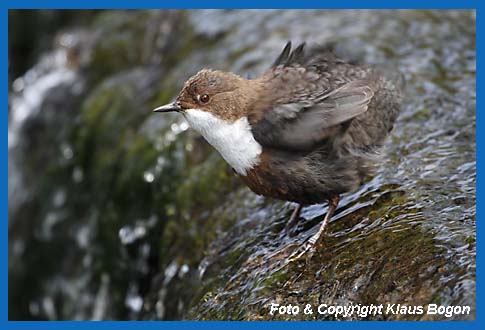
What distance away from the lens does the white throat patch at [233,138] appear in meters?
4.00

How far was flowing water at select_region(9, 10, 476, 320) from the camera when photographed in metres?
3.83

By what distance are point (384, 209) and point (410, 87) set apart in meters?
1.93

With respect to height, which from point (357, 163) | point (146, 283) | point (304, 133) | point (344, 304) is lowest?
point (146, 283)

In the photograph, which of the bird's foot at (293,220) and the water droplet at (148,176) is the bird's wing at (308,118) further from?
the water droplet at (148,176)

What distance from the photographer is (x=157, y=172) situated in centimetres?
599

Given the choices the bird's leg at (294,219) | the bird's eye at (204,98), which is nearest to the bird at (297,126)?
the bird's eye at (204,98)

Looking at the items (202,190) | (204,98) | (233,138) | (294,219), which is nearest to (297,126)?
(233,138)

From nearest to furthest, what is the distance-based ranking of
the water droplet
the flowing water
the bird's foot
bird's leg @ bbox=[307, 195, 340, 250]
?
the flowing water < bird's leg @ bbox=[307, 195, 340, 250] < the bird's foot < the water droplet

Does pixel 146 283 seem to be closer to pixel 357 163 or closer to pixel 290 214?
pixel 290 214

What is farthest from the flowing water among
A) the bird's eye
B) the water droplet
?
the bird's eye


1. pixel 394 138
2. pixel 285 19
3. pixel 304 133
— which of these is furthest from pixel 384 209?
pixel 285 19

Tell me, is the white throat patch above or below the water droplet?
above

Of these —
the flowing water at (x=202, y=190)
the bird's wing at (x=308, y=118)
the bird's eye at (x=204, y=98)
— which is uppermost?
the bird's eye at (x=204, y=98)

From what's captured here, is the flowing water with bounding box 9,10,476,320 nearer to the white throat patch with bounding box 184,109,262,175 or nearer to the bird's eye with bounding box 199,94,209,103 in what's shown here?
the white throat patch with bounding box 184,109,262,175
